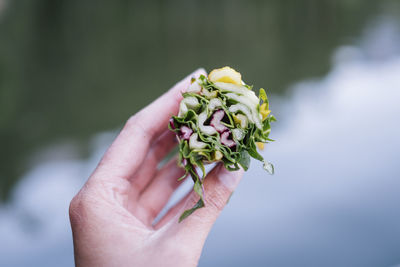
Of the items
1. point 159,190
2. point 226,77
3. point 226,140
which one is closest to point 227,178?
point 226,140

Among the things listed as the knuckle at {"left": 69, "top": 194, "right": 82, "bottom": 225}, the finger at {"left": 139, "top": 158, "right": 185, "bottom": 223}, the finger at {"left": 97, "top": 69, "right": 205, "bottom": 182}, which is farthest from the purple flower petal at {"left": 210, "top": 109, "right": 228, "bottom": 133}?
the finger at {"left": 139, "top": 158, "right": 185, "bottom": 223}

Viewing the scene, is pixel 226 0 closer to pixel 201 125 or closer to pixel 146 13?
pixel 146 13

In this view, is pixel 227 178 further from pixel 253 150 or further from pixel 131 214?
pixel 131 214

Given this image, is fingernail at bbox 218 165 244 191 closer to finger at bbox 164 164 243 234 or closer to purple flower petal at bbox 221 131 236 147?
finger at bbox 164 164 243 234

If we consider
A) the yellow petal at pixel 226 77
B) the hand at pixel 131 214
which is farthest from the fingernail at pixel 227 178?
the yellow petal at pixel 226 77

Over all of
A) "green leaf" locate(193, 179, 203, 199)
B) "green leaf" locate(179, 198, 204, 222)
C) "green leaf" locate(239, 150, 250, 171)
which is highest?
"green leaf" locate(239, 150, 250, 171)

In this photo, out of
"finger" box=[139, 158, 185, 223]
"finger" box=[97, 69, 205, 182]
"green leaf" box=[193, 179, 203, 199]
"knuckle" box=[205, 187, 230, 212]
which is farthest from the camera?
"finger" box=[139, 158, 185, 223]
